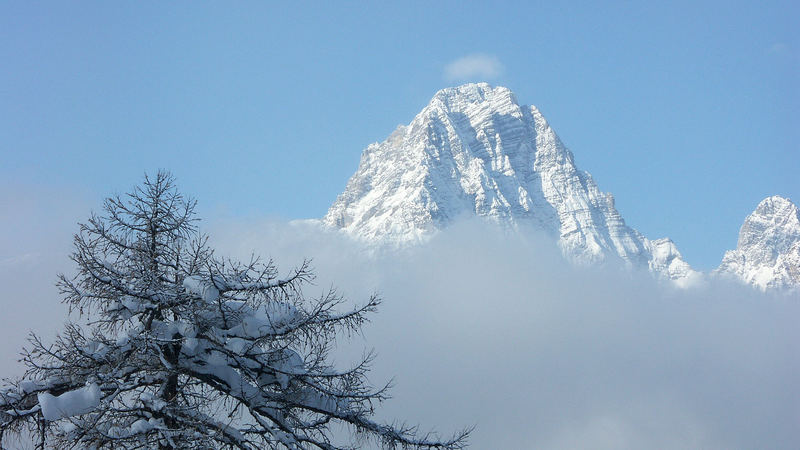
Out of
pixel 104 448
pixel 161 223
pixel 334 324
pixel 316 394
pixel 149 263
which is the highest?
pixel 161 223

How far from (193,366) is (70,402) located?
113 cm

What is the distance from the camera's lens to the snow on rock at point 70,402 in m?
7.42

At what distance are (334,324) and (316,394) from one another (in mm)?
712

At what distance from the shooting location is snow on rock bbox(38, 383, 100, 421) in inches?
292

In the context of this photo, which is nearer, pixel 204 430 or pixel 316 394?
pixel 204 430

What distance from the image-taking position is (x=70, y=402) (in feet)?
24.7

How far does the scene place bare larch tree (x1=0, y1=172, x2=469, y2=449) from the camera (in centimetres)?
768

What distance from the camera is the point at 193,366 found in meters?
8.12

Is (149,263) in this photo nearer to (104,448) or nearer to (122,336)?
(122,336)

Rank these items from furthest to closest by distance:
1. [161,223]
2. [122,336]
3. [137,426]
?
[161,223]
[122,336]
[137,426]

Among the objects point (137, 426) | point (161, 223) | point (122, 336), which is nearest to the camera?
point (137, 426)

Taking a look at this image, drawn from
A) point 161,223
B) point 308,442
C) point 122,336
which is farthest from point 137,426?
point 161,223

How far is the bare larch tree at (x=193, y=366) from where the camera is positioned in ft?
25.2

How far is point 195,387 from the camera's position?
8344mm
